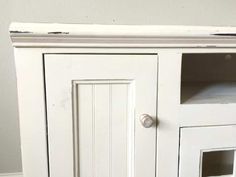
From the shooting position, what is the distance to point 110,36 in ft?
1.90

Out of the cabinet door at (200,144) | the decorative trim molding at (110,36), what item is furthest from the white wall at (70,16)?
the cabinet door at (200,144)

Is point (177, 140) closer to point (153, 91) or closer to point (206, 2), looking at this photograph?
point (153, 91)

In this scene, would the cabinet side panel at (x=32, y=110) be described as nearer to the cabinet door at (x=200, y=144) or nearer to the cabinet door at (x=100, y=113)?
the cabinet door at (x=100, y=113)

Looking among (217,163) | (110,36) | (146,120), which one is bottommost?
(217,163)

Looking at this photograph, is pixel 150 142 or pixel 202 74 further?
pixel 202 74

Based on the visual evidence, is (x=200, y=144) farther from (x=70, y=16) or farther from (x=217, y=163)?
(x=70, y=16)

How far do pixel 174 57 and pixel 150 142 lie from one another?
0.19 metres

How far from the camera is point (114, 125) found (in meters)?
0.63

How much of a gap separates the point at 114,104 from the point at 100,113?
0.12 feet

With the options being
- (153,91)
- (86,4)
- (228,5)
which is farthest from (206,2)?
(153,91)

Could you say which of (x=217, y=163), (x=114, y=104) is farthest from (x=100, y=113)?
(x=217, y=163)

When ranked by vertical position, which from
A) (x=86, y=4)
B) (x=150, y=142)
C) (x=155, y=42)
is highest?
(x=86, y=4)

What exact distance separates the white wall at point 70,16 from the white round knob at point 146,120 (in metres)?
0.41

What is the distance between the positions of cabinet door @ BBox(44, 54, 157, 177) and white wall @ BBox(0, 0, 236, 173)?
356 mm
